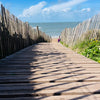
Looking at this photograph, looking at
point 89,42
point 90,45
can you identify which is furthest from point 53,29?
point 90,45

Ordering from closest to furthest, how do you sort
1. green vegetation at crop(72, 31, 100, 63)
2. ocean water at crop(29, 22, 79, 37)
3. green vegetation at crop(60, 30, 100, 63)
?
green vegetation at crop(72, 31, 100, 63)
green vegetation at crop(60, 30, 100, 63)
ocean water at crop(29, 22, 79, 37)

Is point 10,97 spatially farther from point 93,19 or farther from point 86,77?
point 93,19

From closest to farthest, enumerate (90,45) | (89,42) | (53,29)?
1. (90,45)
2. (89,42)
3. (53,29)

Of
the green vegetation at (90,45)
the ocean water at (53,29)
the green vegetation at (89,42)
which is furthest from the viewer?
the ocean water at (53,29)

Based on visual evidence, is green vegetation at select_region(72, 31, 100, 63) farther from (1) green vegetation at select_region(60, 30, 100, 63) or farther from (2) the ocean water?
(2) the ocean water

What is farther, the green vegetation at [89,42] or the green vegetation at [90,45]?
the green vegetation at [89,42]

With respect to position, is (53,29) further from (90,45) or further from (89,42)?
(90,45)

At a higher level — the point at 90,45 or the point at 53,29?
the point at 53,29

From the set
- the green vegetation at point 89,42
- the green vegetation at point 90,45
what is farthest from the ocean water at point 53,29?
the green vegetation at point 90,45

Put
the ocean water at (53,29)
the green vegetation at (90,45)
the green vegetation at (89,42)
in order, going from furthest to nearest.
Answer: the ocean water at (53,29) → the green vegetation at (89,42) → the green vegetation at (90,45)

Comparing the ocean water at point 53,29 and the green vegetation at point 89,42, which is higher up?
the ocean water at point 53,29

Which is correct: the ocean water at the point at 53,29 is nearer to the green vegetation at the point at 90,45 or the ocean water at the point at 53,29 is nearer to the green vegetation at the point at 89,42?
the green vegetation at the point at 89,42

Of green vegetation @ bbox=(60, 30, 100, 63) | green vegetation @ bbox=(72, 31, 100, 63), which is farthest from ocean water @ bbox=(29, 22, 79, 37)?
green vegetation @ bbox=(72, 31, 100, 63)

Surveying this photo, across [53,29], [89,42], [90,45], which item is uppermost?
[53,29]
